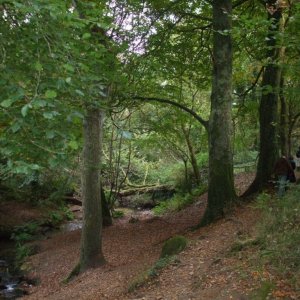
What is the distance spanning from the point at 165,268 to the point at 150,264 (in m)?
1.20

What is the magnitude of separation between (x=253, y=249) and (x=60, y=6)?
5985mm

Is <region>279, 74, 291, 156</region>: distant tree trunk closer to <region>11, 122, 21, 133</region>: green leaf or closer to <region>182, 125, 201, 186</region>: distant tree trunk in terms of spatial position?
<region>182, 125, 201, 186</region>: distant tree trunk

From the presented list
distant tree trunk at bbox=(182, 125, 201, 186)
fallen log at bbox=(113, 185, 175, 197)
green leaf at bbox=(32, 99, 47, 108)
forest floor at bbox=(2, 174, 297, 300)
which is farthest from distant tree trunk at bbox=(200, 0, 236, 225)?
fallen log at bbox=(113, 185, 175, 197)

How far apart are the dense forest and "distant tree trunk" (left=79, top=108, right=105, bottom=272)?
3 centimetres

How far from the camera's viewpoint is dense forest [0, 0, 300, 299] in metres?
4.03

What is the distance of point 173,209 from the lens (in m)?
21.2

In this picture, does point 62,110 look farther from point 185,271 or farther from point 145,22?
point 145,22

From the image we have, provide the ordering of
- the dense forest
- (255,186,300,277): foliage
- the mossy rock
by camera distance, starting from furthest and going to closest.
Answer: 1. the mossy rock
2. (255,186,300,277): foliage
3. the dense forest

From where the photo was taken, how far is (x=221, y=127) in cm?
1183

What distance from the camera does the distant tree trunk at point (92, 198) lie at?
11.3 m

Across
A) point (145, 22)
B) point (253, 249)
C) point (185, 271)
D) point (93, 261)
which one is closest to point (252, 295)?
point (253, 249)

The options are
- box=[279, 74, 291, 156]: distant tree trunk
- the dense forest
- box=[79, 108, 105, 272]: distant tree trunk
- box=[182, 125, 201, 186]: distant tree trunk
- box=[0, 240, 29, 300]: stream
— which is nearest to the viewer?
the dense forest

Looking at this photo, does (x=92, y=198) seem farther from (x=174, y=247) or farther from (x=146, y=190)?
(x=146, y=190)

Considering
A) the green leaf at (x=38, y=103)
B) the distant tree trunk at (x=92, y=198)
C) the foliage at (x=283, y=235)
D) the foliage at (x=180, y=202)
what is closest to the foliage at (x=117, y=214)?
the foliage at (x=180, y=202)
